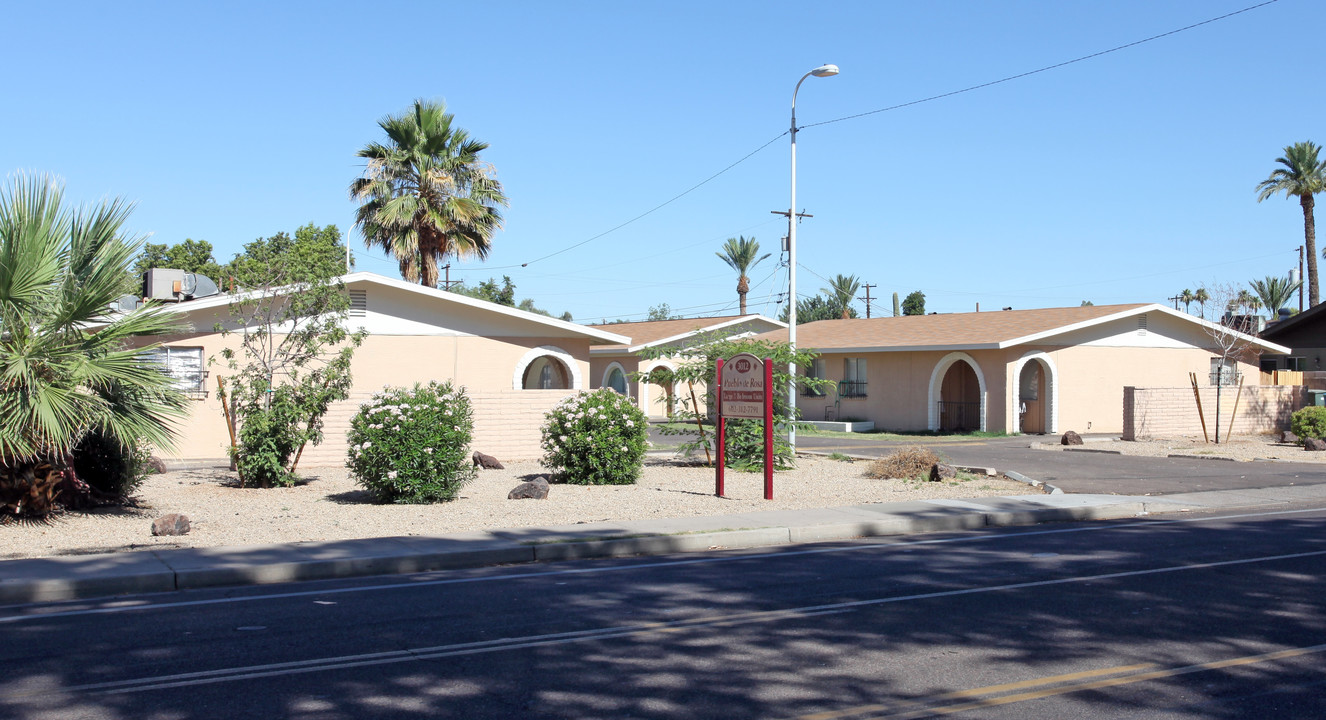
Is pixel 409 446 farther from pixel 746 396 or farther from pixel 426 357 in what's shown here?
pixel 426 357

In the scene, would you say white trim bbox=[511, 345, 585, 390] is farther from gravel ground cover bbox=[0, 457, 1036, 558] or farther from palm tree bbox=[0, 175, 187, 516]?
palm tree bbox=[0, 175, 187, 516]

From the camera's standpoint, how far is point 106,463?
1308 centimetres

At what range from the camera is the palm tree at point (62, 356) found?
36.5 ft

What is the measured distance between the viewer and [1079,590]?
29.4ft

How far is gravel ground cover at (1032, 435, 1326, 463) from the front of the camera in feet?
78.0

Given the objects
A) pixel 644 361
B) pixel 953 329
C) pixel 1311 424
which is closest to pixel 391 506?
pixel 1311 424

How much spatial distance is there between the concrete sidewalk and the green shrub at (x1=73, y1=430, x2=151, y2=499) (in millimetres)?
2994

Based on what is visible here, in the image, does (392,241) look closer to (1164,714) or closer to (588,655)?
Result: (588,655)

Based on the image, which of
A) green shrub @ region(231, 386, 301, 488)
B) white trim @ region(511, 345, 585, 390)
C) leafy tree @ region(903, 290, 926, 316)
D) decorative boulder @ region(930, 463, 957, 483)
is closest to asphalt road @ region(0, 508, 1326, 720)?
green shrub @ region(231, 386, 301, 488)

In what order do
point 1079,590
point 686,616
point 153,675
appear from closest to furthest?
point 153,675
point 686,616
point 1079,590

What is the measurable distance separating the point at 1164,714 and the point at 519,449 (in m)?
16.4

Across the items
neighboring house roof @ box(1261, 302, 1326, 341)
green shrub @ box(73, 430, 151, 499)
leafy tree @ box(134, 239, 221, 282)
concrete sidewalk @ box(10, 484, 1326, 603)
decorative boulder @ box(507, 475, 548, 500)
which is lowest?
concrete sidewalk @ box(10, 484, 1326, 603)

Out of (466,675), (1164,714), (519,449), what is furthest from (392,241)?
(1164,714)

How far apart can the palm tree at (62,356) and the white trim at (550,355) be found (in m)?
11.7
